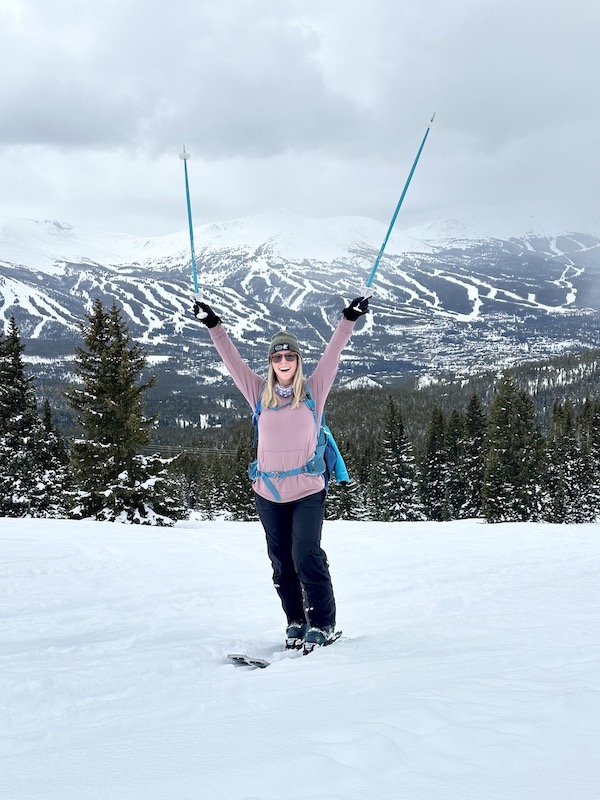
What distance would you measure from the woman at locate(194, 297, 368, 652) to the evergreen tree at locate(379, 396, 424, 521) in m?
50.3

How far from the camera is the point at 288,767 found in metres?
2.35

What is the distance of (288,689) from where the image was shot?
359cm

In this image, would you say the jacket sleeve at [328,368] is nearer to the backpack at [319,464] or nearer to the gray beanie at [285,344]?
the backpack at [319,464]

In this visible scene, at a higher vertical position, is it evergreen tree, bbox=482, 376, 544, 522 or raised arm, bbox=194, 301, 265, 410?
raised arm, bbox=194, 301, 265, 410

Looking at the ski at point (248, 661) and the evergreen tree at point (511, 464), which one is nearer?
the ski at point (248, 661)

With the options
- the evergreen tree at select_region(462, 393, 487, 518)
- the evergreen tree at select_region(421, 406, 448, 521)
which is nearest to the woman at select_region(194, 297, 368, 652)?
the evergreen tree at select_region(462, 393, 487, 518)

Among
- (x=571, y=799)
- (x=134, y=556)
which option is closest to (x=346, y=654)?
(x=571, y=799)

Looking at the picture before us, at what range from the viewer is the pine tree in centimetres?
2211

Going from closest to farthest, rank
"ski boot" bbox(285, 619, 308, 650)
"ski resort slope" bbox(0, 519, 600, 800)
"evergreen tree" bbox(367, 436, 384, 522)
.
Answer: "ski resort slope" bbox(0, 519, 600, 800), "ski boot" bbox(285, 619, 308, 650), "evergreen tree" bbox(367, 436, 384, 522)

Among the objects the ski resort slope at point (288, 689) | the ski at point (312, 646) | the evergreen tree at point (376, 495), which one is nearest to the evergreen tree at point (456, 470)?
the evergreen tree at point (376, 495)

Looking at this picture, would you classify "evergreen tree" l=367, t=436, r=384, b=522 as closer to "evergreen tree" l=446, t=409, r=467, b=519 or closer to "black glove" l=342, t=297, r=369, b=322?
"evergreen tree" l=446, t=409, r=467, b=519

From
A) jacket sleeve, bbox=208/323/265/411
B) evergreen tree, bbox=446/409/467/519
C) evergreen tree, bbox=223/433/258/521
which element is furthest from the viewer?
evergreen tree, bbox=223/433/258/521

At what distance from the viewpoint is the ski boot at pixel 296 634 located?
16.0 feet

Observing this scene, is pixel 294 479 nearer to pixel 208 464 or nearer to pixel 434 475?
pixel 434 475
